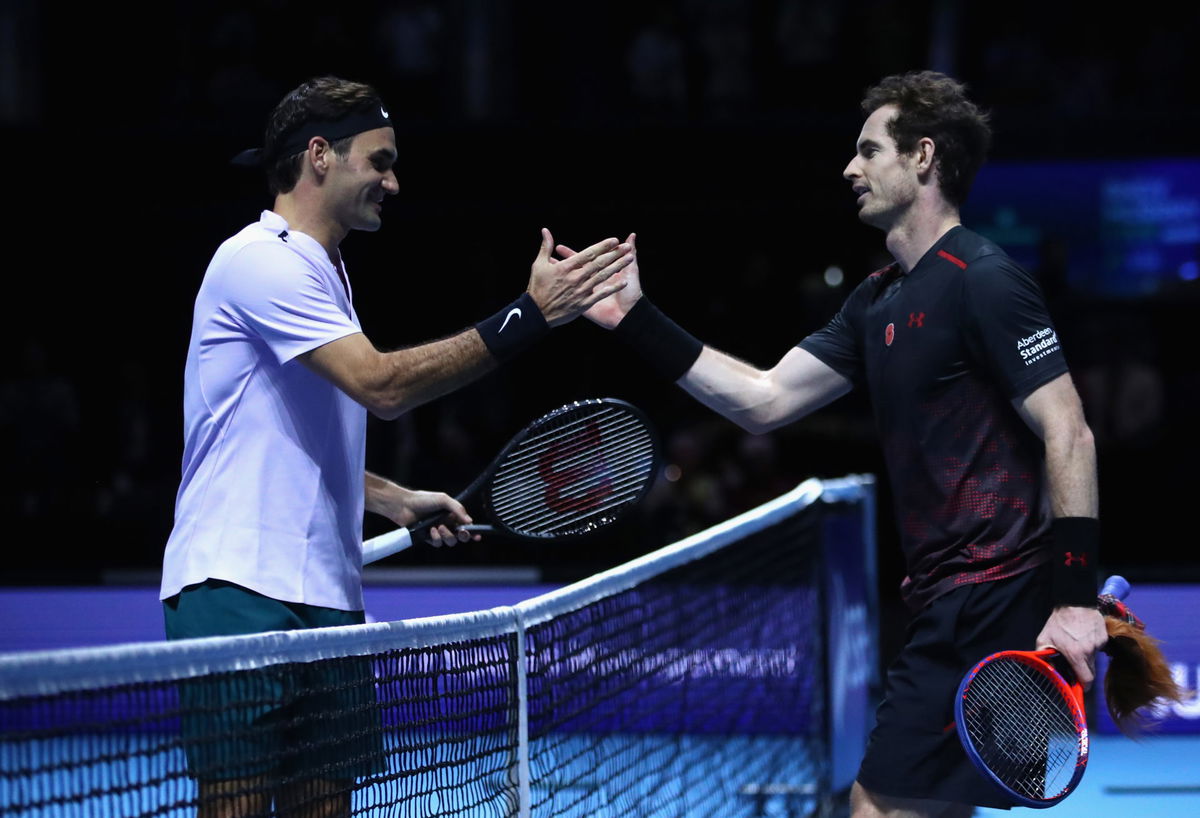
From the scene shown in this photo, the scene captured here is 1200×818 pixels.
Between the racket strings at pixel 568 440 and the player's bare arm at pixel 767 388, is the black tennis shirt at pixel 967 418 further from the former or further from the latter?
the racket strings at pixel 568 440

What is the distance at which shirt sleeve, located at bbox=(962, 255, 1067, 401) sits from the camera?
122 inches

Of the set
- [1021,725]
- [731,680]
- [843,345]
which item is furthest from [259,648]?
[731,680]

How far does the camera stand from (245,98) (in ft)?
38.7

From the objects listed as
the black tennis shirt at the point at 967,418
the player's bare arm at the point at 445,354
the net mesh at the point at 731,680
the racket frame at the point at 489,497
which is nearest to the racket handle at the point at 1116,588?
the black tennis shirt at the point at 967,418

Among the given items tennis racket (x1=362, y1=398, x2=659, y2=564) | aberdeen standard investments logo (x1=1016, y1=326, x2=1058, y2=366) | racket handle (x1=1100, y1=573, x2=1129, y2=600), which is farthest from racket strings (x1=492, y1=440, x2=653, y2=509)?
racket handle (x1=1100, y1=573, x2=1129, y2=600)

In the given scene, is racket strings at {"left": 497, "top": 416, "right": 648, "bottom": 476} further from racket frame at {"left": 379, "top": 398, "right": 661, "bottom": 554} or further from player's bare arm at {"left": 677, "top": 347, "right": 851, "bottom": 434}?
player's bare arm at {"left": 677, "top": 347, "right": 851, "bottom": 434}

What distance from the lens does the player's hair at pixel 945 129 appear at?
3.40 metres

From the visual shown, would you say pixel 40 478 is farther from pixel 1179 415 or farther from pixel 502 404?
pixel 1179 415

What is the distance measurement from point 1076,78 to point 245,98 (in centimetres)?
606

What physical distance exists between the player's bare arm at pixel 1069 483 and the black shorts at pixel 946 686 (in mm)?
114

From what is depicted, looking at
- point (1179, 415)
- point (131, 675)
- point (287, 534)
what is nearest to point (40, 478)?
point (1179, 415)

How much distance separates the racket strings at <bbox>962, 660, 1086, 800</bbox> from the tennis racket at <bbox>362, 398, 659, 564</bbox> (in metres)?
0.89

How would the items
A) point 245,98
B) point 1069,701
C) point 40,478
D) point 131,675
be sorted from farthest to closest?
point 245,98 < point 40,478 < point 1069,701 < point 131,675

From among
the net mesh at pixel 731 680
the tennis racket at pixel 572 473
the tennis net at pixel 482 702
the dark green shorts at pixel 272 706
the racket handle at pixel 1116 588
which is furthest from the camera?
the net mesh at pixel 731 680
